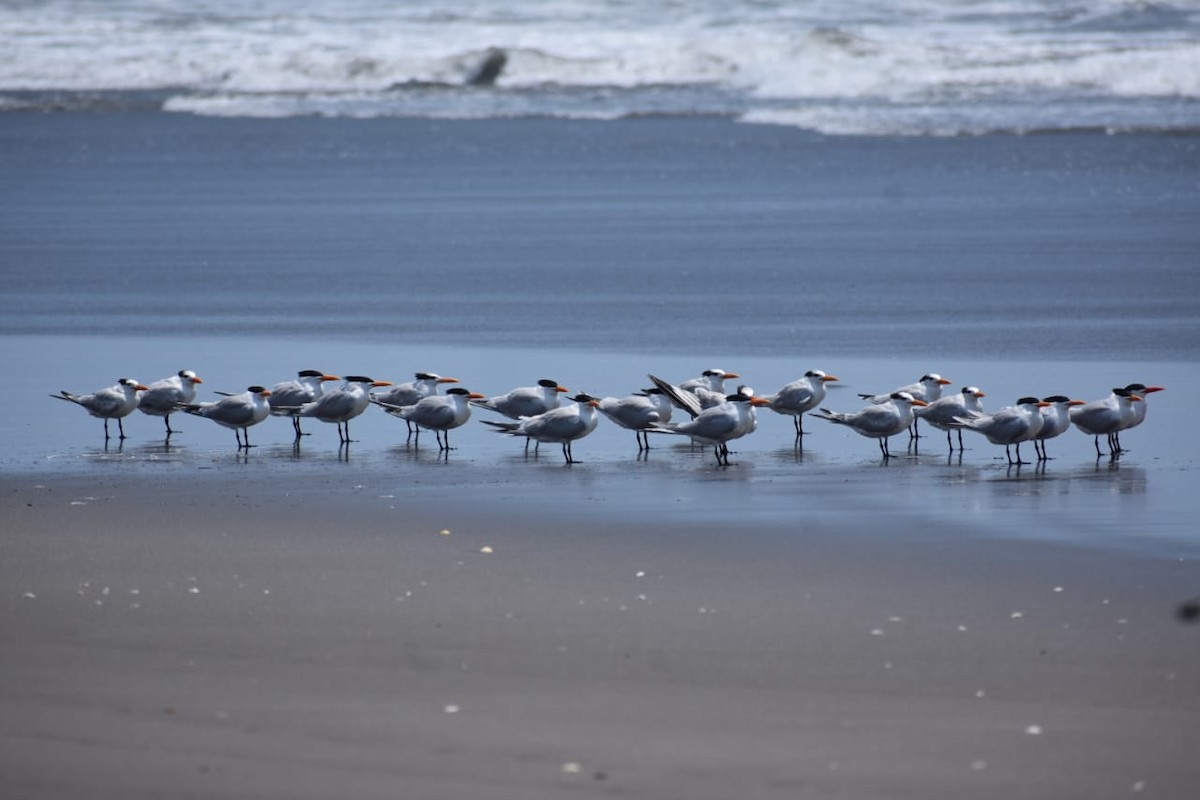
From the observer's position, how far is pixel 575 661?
263 inches

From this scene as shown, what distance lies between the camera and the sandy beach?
19.0ft

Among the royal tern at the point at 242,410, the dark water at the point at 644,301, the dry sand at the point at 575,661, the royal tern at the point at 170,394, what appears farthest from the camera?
the royal tern at the point at 170,394

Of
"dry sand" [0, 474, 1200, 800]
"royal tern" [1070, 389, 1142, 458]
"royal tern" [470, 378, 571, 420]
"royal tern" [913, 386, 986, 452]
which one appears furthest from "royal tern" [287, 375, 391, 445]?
"royal tern" [1070, 389, 1142, 458]

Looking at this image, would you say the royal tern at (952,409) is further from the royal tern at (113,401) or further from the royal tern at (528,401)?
the royal tern at (113,401)

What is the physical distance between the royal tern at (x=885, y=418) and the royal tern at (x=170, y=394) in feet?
14.3

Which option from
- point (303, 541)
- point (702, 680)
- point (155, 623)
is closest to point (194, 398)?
point (303, 541)

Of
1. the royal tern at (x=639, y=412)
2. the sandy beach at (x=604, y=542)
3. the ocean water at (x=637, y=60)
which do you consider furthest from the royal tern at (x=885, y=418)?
the ocean water at (x=637, y=60)

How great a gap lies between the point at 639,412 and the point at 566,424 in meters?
0.53

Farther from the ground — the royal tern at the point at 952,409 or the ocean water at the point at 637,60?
the ocean water at the point at 637,60

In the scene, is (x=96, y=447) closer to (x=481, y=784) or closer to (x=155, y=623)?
(x=155, y=623)

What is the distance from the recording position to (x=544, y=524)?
9008 mm

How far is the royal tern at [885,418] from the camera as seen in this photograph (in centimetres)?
1116

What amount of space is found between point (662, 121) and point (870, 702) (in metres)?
34.4

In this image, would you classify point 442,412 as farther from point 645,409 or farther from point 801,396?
point 801,396
